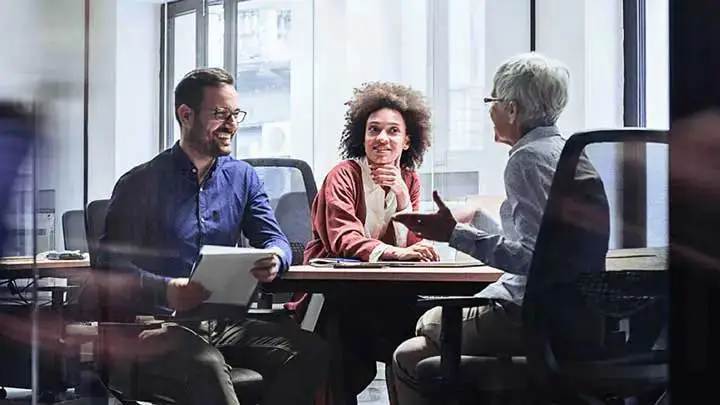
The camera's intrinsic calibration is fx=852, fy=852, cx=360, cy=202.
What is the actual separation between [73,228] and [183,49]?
1.71 ft

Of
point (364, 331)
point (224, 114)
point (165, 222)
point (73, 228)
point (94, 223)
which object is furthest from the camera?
point (364, 331)

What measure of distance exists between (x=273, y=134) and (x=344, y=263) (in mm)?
889

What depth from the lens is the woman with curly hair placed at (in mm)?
1580

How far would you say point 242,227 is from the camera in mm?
1490

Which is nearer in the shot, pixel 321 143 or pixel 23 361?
pixel 23 361

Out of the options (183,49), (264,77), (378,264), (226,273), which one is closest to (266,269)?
(226,273)

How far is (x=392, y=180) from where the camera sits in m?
1.77

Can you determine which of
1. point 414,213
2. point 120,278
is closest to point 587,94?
point 414,213

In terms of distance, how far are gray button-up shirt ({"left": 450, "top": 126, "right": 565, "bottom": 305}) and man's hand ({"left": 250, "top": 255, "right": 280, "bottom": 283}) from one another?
1.00 ft

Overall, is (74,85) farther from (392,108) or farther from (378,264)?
(392,108)

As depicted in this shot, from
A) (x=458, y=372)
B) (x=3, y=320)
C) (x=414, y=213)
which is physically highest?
(x=414, y=213)

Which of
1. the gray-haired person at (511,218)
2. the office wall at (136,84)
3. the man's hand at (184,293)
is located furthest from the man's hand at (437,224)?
the office wall at (136,84)

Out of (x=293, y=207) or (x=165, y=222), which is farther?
(x=293, y=207)

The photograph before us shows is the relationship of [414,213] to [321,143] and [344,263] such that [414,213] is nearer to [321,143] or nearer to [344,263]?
[344,263]
